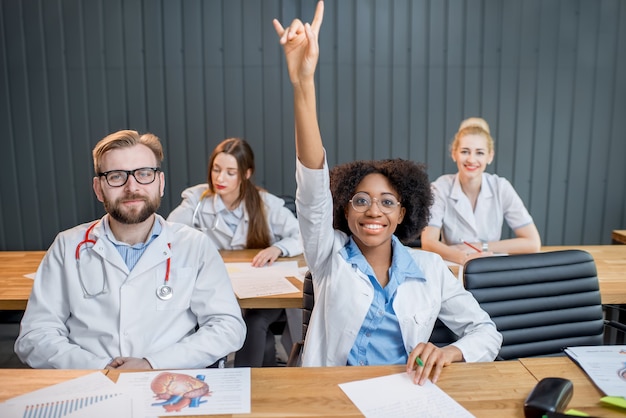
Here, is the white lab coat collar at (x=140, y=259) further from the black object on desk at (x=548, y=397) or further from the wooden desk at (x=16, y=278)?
the black object on desk at (x=548, y=397)

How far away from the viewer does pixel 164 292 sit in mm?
1719

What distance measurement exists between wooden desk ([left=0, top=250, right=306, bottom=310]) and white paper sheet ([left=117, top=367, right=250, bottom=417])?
0.77m

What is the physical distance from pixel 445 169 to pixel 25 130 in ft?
11.3

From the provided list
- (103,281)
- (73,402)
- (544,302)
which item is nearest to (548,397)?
(544,302)

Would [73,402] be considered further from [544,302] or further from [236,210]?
[236,210]

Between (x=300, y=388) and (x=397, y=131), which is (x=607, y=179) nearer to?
(x=397, y=131)

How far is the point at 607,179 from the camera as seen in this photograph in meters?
4.48

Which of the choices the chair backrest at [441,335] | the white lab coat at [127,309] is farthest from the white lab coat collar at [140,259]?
the chair backrest at [441,335]

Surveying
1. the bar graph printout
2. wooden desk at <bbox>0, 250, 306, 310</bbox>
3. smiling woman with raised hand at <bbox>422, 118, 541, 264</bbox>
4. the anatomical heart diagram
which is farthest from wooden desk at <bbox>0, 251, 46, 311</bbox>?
smiling woman with raised hand at <bbox>422, 118, 541, 264</bbox>

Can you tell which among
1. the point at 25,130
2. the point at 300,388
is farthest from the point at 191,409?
the point at 25,130

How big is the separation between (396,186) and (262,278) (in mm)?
909

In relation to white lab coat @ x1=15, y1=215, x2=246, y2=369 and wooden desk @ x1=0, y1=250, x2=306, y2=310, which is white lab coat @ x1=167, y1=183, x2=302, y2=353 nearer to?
wooden desk @ x1=0, y1=250, x2=306, y2=310

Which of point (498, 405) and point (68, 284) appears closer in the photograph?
point (498, 405)

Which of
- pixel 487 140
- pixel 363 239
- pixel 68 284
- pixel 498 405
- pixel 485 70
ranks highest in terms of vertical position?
pixel 485 70
